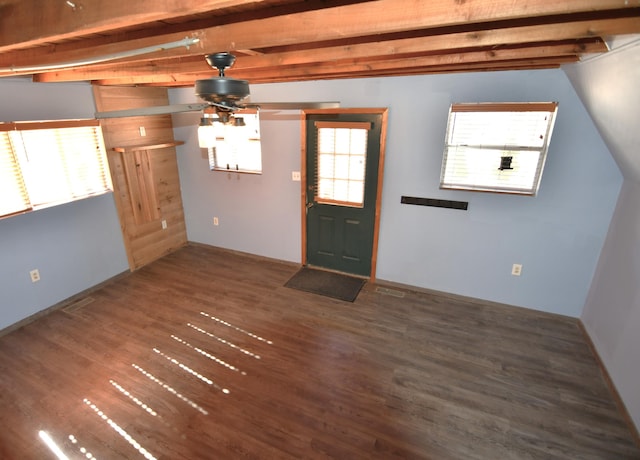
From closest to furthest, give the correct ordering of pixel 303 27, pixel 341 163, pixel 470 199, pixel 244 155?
1. pixel 303 27
2. pixel 470 199
3. pixel 341 163
4. pixel 244 155

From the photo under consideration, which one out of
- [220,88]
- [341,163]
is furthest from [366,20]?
[341,163]

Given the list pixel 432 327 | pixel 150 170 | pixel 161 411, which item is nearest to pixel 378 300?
pixel 432 327

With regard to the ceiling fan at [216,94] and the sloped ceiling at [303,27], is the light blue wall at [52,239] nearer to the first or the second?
the sloped ceiling at [303,27]

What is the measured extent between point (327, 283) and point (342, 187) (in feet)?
4.03

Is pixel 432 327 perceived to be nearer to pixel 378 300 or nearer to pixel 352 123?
pixel 378 300

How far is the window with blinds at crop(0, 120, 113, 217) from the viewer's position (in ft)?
9.65

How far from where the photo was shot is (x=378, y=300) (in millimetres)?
3742

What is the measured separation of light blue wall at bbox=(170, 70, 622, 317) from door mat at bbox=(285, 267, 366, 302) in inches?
16.7

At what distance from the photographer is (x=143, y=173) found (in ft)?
14.0

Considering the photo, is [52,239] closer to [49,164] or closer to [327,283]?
[49,164]

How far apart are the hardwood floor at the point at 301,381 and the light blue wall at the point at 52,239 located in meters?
0.30

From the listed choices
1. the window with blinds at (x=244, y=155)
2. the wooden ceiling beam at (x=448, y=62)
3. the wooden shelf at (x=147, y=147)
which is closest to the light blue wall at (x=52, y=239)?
the wooden shelf at (x=147, y=147)

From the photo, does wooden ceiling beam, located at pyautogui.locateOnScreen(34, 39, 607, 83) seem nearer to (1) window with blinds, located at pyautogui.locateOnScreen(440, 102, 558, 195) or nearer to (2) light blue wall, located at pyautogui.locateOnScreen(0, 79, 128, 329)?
(2) light blue wall, located at pyautogui.locateOnScreen(0, 79, 128, 329)

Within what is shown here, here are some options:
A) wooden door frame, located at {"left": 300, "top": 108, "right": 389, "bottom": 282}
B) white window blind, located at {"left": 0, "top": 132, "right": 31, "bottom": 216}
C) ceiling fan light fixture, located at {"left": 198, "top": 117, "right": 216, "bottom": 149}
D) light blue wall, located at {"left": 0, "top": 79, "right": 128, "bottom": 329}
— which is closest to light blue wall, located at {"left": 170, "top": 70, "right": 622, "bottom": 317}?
wooden door frame, located at {"left": 300, "top": 108, "right": 389, "bottom": 282}
